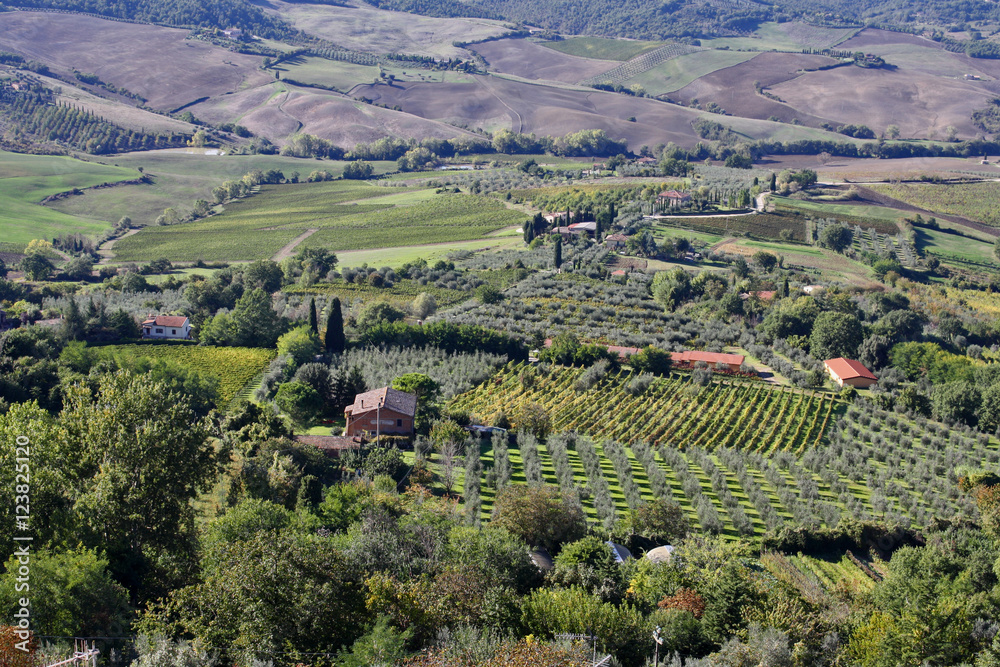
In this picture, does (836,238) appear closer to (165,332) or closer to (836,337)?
(836,337)

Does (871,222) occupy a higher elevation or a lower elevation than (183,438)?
lower

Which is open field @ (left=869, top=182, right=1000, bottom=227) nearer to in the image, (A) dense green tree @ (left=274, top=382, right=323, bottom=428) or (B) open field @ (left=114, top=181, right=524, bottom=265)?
(B) open field @ (left=114, top=181, right=524, bottom=265)

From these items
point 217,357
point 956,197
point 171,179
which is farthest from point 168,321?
point 956,197

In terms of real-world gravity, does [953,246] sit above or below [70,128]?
below

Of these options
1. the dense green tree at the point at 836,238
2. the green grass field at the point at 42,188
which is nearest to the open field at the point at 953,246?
the dense green tree at the point at 836,238

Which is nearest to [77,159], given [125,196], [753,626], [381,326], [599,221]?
[125,196]

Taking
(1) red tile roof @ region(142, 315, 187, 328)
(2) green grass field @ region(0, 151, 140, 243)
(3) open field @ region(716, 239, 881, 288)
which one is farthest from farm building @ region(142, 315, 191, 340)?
(3) open field @ region(716, 239, 881, 288)

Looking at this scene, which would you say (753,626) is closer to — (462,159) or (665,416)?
(665,416)
